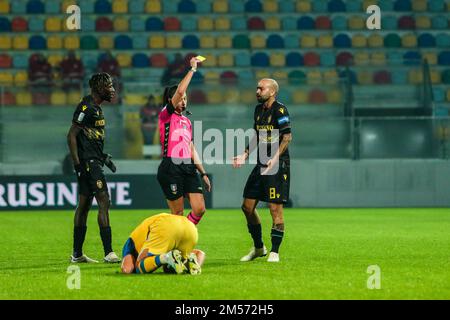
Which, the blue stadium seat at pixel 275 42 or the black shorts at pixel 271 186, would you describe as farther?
the blue stadium seat at pixel 275 42

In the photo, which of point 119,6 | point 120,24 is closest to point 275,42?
point 120,24

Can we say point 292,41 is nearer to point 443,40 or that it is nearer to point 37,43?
point 443,40

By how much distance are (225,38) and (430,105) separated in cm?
775

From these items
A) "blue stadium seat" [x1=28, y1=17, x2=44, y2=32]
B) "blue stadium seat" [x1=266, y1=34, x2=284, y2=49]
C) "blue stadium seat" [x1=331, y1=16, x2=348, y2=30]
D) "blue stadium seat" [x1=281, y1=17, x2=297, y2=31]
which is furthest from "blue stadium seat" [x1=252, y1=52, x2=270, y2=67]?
"blue stadium seat" [x1=28, y1=17, x2=44, y2=32]

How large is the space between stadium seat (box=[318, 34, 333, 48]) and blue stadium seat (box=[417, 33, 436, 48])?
266 cm

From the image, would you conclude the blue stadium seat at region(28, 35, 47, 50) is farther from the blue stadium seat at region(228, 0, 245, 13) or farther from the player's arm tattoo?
the player's arm tattoo

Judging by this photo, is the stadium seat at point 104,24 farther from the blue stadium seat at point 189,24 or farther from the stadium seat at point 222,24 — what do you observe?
the stadium seat at point 222,24

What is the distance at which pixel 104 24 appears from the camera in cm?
3131

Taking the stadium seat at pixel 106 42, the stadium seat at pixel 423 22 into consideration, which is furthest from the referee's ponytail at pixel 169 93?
the stadium seat at pixel 423 22

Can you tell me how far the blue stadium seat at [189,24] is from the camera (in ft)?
103

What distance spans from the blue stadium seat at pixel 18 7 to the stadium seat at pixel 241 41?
6438 millimetres

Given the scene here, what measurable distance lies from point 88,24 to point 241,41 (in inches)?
183

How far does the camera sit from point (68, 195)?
2386cm
